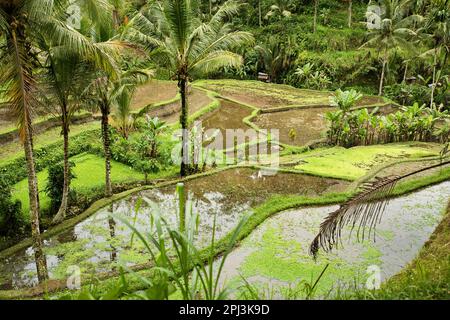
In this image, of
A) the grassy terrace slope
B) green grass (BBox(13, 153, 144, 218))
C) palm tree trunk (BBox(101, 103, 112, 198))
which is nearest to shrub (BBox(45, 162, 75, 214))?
green grass (BBox(13, 153, 144, 218))

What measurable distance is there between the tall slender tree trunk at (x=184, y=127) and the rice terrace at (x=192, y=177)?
37mm

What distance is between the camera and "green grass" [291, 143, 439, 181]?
1196 centimetres

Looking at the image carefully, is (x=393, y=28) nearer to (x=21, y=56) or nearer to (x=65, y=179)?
(x=65, y=179)

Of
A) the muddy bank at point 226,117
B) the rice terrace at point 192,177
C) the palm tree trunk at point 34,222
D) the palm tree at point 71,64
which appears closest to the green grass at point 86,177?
the rice terrace at point 192,177

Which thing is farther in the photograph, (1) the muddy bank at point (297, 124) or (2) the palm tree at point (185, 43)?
(1) the muddy bank at point (297, 124)

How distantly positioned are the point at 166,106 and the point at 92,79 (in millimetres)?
9225

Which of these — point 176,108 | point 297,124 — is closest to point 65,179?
point 176,108

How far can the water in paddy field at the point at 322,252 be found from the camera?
653 cm

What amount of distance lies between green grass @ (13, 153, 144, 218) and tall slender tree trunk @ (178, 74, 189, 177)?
3.97ft

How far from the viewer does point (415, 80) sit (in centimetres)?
2439

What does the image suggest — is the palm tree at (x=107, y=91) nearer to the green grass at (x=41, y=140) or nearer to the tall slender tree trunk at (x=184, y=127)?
the tall slender tree trunk at (x=184, y=127)

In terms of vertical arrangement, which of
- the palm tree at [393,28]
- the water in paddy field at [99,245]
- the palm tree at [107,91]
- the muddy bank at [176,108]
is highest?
the palm tree at [393,28]
